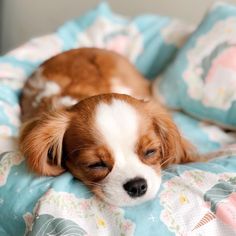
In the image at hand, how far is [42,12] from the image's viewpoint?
274 cm

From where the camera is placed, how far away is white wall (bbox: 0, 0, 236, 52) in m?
2.44

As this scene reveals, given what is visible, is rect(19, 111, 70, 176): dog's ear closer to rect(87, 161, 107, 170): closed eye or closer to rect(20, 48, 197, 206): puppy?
rect(20, 48, 197, 206): puppy

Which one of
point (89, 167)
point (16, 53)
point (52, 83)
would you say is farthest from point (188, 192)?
point (16, 53)

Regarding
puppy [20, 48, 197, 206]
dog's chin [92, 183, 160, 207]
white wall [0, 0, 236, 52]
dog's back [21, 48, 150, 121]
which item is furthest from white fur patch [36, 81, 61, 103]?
white wall [0, 0, 236, 52]

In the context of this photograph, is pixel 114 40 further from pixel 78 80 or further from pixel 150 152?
pixel 150 152

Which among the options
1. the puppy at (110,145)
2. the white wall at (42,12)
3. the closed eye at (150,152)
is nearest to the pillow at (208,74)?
the puppy at (110,145)

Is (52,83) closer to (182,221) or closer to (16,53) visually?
(16,53)

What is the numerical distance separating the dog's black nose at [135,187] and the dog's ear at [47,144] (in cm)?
22

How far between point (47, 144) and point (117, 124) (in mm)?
210

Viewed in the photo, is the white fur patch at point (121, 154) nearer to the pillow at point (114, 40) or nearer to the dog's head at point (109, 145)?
the dog's head at point (109, 145)

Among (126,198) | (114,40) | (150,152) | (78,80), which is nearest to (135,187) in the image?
(126,198)

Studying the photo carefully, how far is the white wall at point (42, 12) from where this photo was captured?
2.44m

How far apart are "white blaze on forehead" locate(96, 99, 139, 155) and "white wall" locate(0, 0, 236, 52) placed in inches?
51.1

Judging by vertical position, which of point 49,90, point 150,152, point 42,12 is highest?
point 150,152
